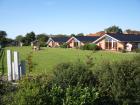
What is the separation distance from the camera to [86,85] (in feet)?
37.7

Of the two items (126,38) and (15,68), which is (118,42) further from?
(15,68)

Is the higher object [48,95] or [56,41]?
[56,41]

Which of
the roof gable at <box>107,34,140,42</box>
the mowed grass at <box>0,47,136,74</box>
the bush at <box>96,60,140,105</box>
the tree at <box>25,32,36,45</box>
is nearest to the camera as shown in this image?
the bush at <box>96,60,140,105</box>

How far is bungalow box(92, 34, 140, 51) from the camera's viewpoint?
5633 cm

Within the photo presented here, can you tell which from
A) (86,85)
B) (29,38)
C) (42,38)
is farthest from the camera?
(29,38)

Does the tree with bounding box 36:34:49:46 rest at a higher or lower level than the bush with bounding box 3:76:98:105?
higher

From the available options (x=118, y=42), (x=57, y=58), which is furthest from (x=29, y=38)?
(x=57, y=58)

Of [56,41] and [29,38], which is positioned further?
[29,38]

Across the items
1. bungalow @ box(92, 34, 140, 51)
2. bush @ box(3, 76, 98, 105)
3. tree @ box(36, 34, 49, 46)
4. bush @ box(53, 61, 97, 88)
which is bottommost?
bush @ box(3, 76, 98, 105)

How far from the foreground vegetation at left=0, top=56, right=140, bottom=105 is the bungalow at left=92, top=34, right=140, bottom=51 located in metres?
44.3

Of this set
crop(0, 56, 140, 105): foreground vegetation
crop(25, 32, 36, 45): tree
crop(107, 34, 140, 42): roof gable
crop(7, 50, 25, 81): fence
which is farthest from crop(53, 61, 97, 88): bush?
crop(25, 32, 36, 45): tree

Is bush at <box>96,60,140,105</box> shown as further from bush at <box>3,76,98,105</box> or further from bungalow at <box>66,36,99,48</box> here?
bungalow at <box>66,36,99,48</box>

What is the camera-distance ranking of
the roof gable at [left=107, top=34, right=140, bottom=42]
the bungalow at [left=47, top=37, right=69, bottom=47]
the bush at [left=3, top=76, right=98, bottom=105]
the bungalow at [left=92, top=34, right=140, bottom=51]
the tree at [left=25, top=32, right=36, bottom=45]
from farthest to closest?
the tree at [left=25, top=32, right=36, bottom=45] → the bungalow at [left=47, top=37, right=69, bottom=47] → the roof gable at [left=107, top=34, right=140, bottom=42] → the bungalow at [left=92, top=34, right=140, bottom=51] → the bush at [left=3, top=76, right=98, bottom=105]

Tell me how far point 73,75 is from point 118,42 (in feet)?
153
